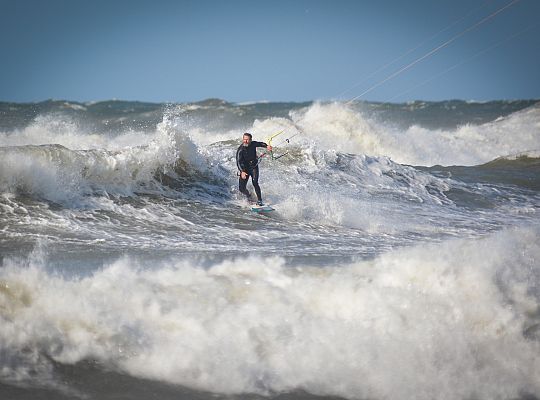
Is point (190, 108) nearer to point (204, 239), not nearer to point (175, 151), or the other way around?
point (175, 151)

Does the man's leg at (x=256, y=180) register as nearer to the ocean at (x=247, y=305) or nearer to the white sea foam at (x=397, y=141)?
the ocean at (x=247, y=305)

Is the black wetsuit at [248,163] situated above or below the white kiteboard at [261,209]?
above

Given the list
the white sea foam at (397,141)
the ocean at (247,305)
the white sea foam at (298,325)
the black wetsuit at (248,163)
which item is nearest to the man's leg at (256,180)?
the black wetsuit at (248,163)

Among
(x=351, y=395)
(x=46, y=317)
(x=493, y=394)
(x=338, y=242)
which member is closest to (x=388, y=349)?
(x=351, y=395)

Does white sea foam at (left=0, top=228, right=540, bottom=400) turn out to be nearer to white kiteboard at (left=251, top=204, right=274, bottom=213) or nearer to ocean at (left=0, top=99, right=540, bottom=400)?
ocean at (left=0, top=99, right=540, bottom=400)

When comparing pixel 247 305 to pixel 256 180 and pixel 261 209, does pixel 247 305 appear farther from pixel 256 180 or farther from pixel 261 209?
pixel 256 180

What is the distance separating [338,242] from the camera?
8.48m

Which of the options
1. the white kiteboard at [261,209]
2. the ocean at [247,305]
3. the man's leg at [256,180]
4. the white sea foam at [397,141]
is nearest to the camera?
the ocean at [247,305]

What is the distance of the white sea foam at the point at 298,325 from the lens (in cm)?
421

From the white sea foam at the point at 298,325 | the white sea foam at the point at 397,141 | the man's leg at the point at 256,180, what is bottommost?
the white sea foam at the point at 298,325

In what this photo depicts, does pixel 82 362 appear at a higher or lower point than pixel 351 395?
higher

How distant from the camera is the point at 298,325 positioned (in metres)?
4.59

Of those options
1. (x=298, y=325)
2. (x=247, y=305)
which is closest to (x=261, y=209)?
(x=247, y=305)

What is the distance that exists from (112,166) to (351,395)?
816 centimetres
